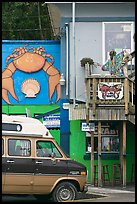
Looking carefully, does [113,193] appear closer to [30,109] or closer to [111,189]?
[111,189]

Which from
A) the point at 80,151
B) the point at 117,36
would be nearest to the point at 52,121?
the point at 80,151

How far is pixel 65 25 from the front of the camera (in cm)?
2083

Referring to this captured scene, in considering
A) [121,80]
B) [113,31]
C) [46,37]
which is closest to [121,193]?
[121,80]

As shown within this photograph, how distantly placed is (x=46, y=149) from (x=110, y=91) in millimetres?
4305

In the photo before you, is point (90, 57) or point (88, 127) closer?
point (88, 127)

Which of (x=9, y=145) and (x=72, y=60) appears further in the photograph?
(x=72, y=60)

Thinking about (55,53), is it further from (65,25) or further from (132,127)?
(132,127)

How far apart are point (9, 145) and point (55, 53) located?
27.0ft

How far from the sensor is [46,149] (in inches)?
579

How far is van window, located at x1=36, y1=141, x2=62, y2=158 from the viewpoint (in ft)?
47.8

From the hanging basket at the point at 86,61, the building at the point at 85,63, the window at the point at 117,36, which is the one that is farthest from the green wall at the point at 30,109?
the window at the point at 117,36

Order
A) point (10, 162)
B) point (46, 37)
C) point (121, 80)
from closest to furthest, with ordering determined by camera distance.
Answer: point (10, 162)
point (121, 80)
point (46, 37)

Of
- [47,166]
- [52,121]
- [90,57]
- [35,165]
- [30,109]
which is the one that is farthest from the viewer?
[30,109]

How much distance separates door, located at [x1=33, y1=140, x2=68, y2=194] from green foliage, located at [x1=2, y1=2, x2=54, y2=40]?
64.2ft
